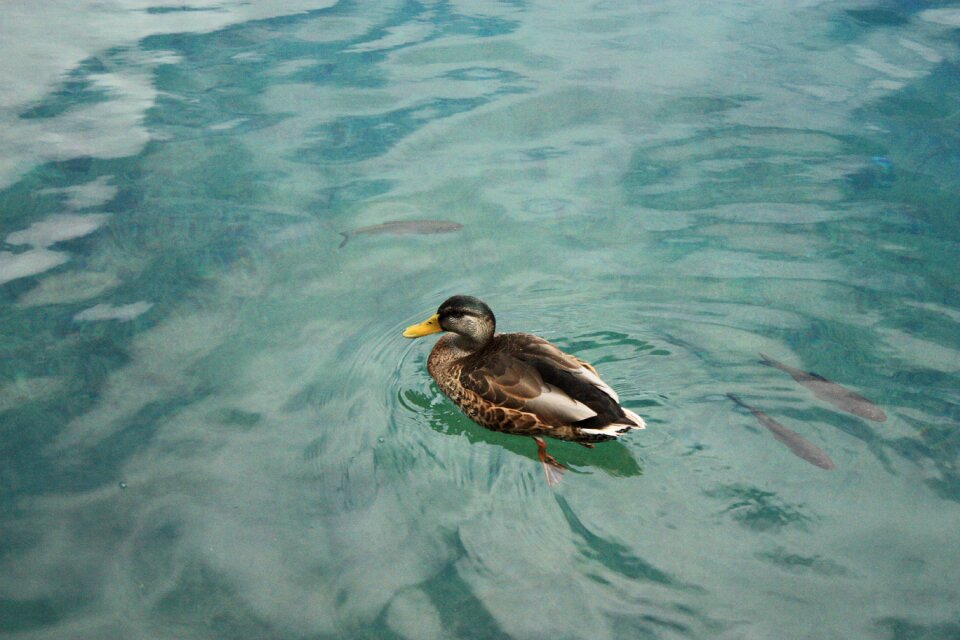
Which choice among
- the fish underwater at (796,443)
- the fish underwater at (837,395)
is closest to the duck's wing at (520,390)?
the fish underwater at (796,443)

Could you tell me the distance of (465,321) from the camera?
15.0 feet

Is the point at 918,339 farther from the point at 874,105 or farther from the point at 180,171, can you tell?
the point at 180,171

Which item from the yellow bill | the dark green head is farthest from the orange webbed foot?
the yellow bill

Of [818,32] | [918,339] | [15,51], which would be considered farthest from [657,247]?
[15,51]

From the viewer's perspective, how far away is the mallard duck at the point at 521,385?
399cm

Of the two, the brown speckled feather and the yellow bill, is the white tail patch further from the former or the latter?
the yellow bill

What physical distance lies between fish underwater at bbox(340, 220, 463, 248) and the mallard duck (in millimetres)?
1443

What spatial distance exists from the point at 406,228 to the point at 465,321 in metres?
1.67

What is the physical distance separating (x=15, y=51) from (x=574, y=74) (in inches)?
233

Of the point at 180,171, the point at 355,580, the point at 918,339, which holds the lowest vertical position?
the point at 355,580

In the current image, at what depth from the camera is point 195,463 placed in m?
4.09

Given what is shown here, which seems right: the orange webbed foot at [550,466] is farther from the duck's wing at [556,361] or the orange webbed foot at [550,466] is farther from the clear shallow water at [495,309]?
the duck's wing at [556,361]

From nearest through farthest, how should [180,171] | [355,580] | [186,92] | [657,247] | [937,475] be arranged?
[355,580] < [937,475] < [657,247] < [180,171] < [186,92]

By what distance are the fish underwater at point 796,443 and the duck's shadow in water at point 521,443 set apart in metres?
0.73
